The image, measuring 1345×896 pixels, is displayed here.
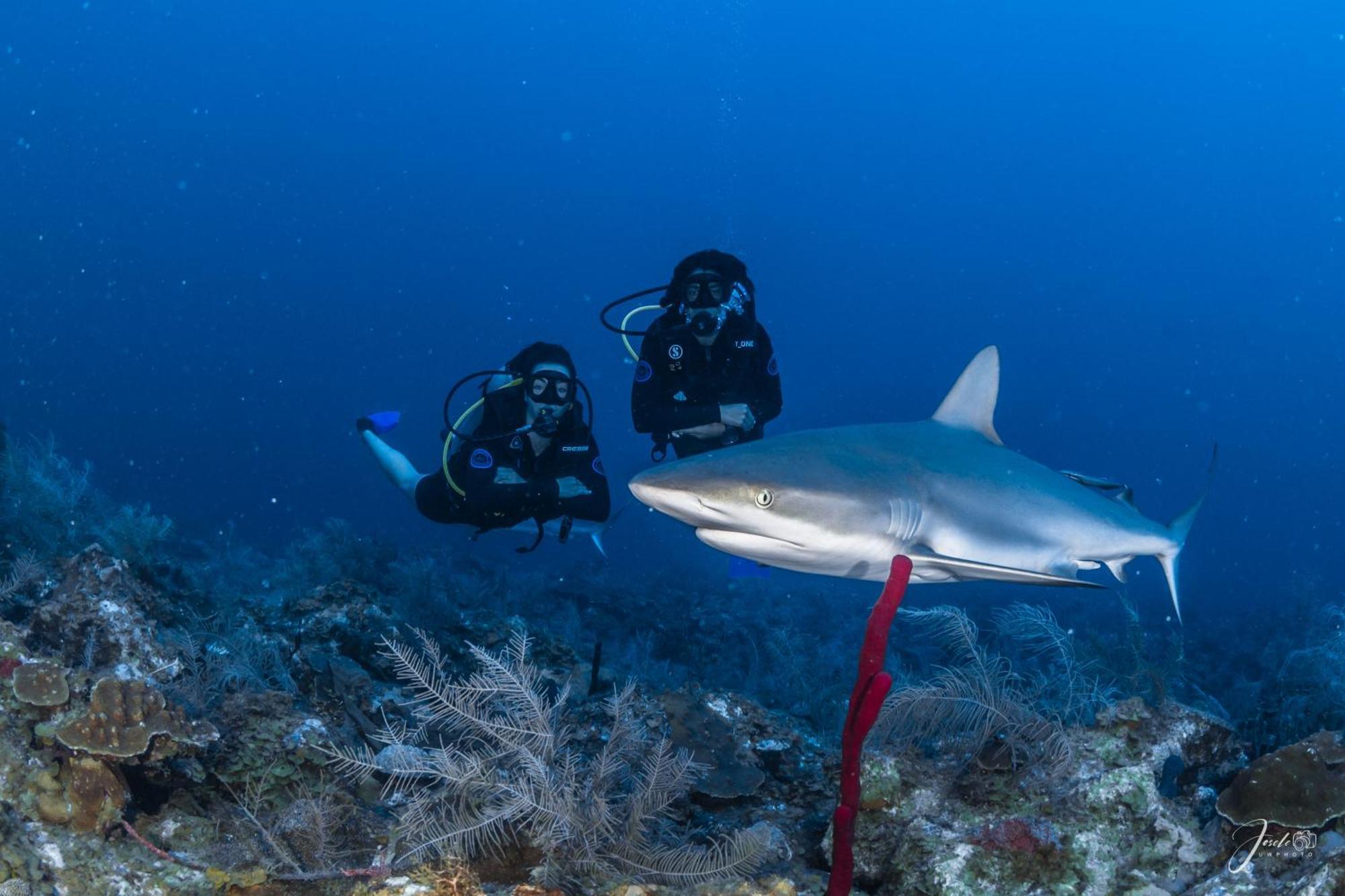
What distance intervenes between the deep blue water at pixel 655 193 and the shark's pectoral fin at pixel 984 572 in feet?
357

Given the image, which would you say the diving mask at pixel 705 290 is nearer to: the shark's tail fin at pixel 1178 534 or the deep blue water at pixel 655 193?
the shark's tail fin at pixel 1178 534

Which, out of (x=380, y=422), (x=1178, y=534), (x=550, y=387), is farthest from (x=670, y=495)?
(x=380, y=422)

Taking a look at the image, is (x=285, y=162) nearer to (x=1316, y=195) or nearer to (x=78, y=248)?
(x=78, y=248)

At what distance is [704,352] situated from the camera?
23.1 feet

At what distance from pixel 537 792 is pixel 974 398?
356cm

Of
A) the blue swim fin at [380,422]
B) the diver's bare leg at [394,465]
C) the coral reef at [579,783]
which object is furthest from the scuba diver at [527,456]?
the blue swim fin at [380,422]

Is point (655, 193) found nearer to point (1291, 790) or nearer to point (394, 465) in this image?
point (394, 465)

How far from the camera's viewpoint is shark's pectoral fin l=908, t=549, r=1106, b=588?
304 centimetres

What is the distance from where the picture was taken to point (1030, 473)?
167 inches

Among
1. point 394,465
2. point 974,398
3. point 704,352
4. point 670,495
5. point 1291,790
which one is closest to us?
point 1291,790

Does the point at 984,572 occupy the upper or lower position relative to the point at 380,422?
lower

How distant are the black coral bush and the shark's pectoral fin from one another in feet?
4.69

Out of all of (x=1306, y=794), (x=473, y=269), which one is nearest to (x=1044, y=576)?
(x=1306, y=794)

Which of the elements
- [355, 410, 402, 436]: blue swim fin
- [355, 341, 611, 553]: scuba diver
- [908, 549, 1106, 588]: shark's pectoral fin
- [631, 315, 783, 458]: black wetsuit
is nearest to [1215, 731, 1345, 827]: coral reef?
[908, 549, 1106, 588]: shark's pectoral fin
